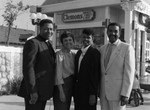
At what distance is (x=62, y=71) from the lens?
148 inches

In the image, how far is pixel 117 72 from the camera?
3.63m

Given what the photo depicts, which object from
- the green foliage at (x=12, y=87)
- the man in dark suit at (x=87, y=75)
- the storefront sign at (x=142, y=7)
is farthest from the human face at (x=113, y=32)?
the storefront sign at (x=142, y=7)

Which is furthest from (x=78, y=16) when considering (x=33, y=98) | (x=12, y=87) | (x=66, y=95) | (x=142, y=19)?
(x=33, y=98)

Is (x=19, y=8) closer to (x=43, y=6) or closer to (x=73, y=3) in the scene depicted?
(x=43, y=6)

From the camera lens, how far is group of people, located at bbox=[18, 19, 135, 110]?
139 inches

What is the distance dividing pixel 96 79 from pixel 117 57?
424 millimetres

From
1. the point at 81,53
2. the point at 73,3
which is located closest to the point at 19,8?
the point at 73,3

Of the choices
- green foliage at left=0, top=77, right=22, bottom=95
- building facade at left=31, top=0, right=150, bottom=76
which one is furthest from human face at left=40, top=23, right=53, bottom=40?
building facade at left=31, top=0, right=150, bottom=76

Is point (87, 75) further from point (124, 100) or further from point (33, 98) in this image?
point (33, 98)

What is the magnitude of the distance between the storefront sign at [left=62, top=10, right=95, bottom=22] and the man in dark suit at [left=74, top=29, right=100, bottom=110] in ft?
33.2

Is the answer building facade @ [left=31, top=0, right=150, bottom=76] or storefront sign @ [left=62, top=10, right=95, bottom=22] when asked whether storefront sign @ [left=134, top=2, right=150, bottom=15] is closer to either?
building facade @ [left=31, top=0, right=150, bottom=76]

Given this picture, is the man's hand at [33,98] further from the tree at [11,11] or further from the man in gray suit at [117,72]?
the tree at [11,11]

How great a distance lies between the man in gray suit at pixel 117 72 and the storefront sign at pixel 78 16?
10.3 meters

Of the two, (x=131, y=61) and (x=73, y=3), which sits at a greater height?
(x=73, y=3)
